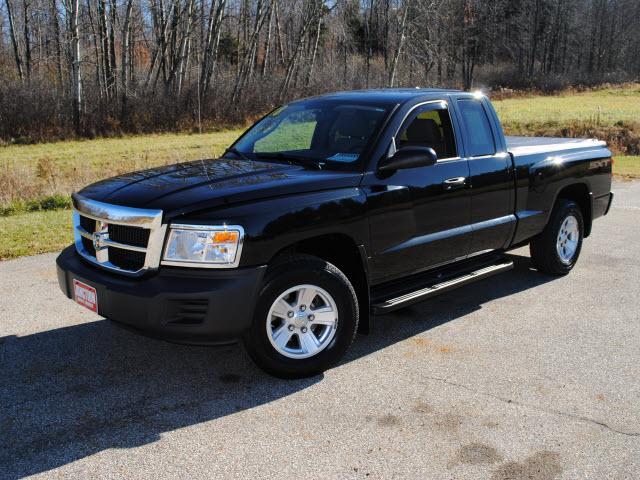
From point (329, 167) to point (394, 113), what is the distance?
72 cm

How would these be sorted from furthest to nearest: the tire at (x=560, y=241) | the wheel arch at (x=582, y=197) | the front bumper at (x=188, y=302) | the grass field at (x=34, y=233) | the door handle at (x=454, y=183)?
the grass field at (x=34, y=233) → the wheel arch at (x=582, y=197) → the tire at (x=560, y=241) → the door handle at (x=454, y=183) → the front bumper at (x=188, y=302)

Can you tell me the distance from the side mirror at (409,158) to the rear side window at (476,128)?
0.99m

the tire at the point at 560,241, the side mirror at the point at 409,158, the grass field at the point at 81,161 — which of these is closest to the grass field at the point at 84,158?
the grass field at the point at 81,161

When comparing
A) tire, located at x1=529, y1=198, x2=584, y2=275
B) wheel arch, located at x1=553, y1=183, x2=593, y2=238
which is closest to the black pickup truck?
tire, located at x1=529, y1=198, x2=584, y2=275

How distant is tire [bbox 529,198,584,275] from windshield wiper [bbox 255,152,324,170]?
9.48ft

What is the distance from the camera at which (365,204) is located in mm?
4434

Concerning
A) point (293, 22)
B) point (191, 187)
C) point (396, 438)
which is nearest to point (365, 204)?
point (191, 187)

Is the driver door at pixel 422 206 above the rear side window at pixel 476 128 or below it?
below

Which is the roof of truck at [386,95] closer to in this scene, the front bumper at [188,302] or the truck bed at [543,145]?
the truck bed at [543,145]

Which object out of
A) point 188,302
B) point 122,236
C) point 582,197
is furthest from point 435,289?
point 582,197

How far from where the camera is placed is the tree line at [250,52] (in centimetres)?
3153

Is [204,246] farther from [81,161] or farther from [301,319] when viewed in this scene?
[81,161]

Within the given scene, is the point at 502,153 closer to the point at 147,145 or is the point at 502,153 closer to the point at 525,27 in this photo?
the point at 147,145

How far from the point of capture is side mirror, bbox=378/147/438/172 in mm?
4484
